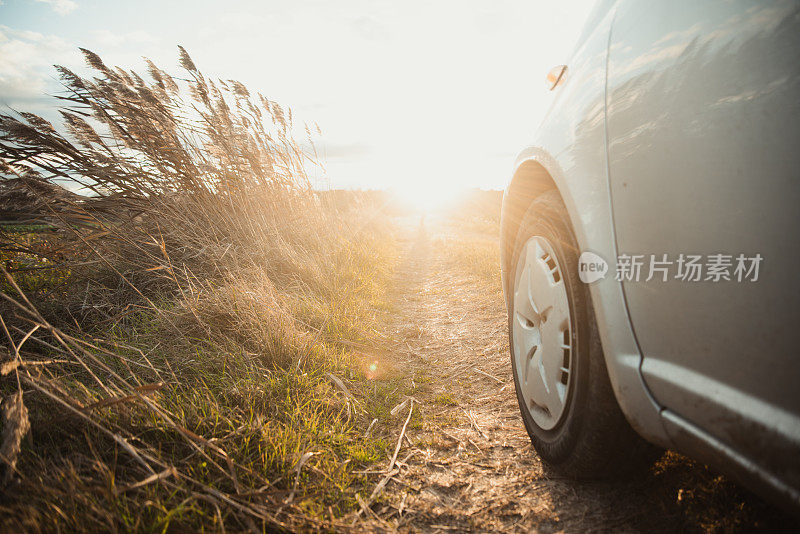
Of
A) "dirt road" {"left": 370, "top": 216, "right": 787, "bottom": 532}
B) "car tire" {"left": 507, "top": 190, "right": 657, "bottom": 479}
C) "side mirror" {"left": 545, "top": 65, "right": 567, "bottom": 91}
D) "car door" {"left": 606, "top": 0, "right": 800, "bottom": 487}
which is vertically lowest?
"dirt road" {"left": 370, "top": 216, "right": 787, "bottom": 532}

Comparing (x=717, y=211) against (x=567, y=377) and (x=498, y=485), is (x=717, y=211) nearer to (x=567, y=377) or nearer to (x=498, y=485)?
(x=567, y=377)

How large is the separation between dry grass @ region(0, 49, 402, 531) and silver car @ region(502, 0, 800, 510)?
101 cm

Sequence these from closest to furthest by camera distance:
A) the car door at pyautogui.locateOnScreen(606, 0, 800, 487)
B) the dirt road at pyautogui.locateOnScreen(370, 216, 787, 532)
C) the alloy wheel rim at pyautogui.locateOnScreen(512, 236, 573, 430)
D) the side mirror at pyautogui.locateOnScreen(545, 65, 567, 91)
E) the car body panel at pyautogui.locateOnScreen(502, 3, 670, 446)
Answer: the car door at pyautogui.locateOnScreen(606, 0, 800, 487), the car body panel at pyautogui.locateOnScreen(502, 3, 670, 446), the dirt road at pyautogui.locateOnScreen(370, 216, 787, 532), the alloy wheel rim at pyautogui.locateOnScreen(512, 236, 573, 430), the side mirror at pyautogui.locateOnScreen(545, 65, 567, 91)

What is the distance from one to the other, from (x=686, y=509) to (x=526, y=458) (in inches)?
22.5

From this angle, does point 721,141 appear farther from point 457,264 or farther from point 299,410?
point 457,264

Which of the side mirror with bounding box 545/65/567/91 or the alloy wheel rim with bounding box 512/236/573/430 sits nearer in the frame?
the alloy wheel rim with bounding box 512/236/573/430

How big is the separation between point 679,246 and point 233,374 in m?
2.09

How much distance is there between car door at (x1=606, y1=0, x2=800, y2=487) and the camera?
2.24 feet

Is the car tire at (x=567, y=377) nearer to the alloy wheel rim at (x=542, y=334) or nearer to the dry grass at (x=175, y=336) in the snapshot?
the alloy wheel rim at (x=542, y=334)

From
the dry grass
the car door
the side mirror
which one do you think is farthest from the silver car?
the dry grass

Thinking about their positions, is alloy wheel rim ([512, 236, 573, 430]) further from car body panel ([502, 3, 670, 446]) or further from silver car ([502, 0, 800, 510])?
car body panel ([502, 3, 670, 446])

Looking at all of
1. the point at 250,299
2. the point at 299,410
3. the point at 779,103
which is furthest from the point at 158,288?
the point at 779,103

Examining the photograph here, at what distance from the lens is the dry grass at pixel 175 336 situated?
119 centimetres

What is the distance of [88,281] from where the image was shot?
10.2 feet
